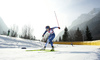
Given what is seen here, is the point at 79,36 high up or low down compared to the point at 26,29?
down

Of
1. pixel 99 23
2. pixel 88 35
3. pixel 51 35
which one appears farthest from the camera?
pixel 99 23

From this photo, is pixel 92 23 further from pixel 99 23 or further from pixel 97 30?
pixel 97 30

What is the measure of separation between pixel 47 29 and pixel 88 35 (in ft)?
262

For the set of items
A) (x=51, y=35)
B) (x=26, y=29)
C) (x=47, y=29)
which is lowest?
(x=51, y=35)

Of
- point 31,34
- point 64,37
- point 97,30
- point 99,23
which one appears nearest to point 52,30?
point 31,34

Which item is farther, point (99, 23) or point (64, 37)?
point (99, 23)

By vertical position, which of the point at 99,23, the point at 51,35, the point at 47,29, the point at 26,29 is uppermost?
the point at 99,23

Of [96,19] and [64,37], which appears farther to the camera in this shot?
[96,19]

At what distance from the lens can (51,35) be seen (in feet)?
24.5

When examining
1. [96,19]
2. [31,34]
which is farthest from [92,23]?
[31,34]

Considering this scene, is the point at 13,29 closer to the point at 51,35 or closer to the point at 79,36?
the point at 79,36

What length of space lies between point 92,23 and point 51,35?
493 feet

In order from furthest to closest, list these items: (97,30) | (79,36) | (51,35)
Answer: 1. (97,30)
2. (79,36)
3. (51,35)

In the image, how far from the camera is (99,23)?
133 metres
